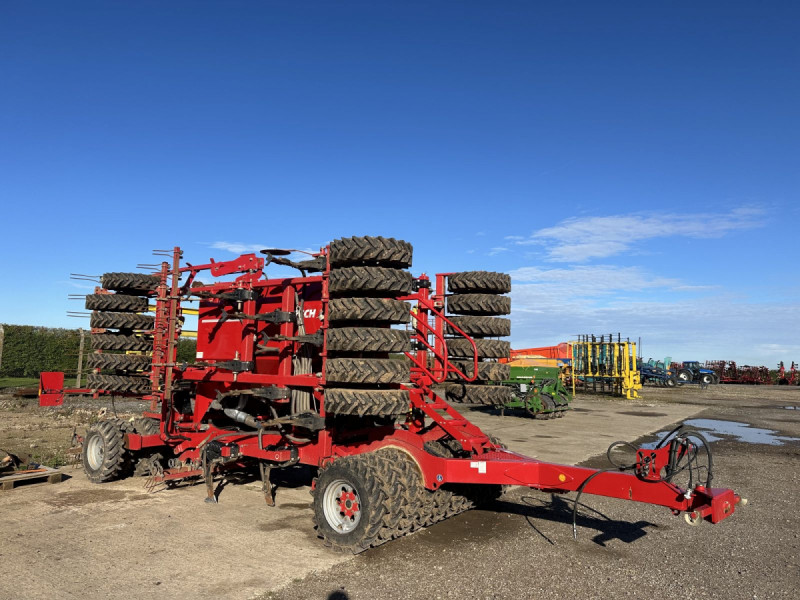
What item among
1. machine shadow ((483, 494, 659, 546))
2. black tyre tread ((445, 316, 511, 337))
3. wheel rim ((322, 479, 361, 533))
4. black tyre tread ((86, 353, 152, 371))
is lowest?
machine shadow ((483, 494, 659, 546))

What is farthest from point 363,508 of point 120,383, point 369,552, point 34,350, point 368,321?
point 34,350

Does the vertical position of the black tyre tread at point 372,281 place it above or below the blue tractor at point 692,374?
above

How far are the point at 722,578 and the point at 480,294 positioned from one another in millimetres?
3996

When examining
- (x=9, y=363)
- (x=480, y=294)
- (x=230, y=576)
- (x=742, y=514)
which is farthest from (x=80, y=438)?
(x=9, y=363)

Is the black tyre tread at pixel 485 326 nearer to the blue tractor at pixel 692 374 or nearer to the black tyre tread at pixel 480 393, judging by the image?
the black tyre tread at pixel 480 393

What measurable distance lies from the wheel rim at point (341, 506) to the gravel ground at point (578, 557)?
41 cm

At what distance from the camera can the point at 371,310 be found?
19.1 ft

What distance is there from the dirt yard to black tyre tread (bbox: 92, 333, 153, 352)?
2051 mm

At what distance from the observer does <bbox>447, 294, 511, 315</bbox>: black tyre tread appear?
752 cm

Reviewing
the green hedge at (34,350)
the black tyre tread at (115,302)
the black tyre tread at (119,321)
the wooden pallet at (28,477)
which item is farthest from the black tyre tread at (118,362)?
the green hedge at (34,350)

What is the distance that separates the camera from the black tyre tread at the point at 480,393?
7301 mm

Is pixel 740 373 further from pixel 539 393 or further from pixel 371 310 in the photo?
pixel 371 310

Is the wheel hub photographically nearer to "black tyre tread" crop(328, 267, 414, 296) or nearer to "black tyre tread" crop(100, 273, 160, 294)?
"black tyre tread" crop(328, 267, 414, 296)

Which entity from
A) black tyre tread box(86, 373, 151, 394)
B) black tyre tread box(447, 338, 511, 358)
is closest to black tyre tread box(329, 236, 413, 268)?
black tyre tread box(447, 338, 511, 358)
